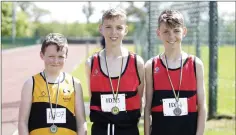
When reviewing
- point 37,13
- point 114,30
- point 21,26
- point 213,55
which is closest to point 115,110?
point 114,30

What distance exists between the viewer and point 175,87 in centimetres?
365

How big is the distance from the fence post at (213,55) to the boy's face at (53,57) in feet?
18.2

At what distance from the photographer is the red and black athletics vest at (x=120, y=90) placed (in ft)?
11.8

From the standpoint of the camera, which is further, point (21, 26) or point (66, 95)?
point (21, 26)

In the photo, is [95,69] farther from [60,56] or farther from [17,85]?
[17,85]

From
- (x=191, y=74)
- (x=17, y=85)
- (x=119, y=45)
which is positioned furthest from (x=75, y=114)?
(x=17, y=85)

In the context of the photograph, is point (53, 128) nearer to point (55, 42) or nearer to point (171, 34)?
point (55, 42)

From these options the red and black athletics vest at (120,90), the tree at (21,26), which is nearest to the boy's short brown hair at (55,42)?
the red and black athletics vest at (120,90)

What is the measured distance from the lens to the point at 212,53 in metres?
8.80

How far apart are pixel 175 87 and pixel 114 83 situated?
0.51 metres

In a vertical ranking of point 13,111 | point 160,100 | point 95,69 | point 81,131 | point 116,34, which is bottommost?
point 13,111

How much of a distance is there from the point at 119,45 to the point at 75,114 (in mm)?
688

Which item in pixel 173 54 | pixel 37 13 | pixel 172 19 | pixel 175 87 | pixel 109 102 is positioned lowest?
pixel 109 102

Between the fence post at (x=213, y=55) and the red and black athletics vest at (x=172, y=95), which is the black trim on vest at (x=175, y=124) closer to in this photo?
the red and black athletics vest at (x=172, y=95)
